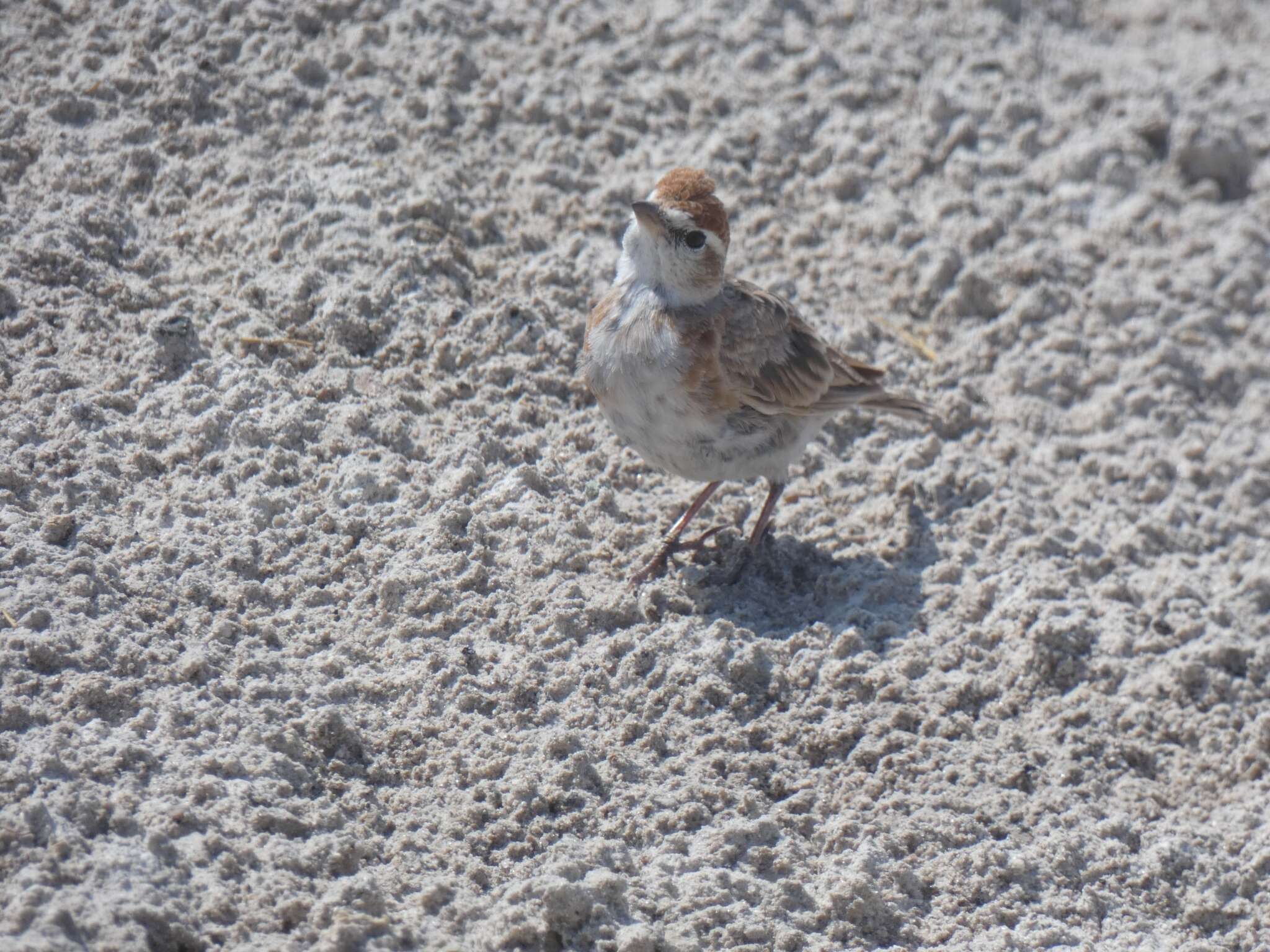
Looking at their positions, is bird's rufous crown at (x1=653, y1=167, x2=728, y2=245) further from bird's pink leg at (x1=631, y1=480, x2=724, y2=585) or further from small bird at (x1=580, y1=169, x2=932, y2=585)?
bird's pink leg at (x1=631, y1=480, x2=724, y2=585)

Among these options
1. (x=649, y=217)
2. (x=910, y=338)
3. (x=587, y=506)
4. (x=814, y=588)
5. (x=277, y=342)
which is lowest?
(x=814, y=588)

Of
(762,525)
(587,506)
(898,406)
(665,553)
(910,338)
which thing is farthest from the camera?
(910,338)

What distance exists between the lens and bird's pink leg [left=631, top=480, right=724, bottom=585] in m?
A: 4.38

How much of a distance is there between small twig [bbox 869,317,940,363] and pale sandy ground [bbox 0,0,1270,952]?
4 cm

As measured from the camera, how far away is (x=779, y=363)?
4750 millimetres

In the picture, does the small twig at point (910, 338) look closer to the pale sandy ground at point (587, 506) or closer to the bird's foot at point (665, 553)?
the pale sandy ground at point (587, 506)

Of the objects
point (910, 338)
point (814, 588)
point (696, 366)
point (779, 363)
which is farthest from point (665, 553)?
point (910, 338)

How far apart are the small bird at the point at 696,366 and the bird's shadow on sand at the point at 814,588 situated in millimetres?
88

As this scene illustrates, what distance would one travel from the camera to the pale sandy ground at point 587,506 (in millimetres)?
3389

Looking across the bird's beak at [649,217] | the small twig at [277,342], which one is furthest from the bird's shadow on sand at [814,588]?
the small twig at [277,342]

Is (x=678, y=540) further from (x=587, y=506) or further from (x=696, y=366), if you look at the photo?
(x=696, y=366)

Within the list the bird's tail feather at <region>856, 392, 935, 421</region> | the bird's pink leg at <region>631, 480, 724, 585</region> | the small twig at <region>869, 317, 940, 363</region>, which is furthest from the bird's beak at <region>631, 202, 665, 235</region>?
the small twig at <region>869, 317, 940, 363</region>

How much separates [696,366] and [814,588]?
910mm

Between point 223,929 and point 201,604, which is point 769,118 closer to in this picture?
point 201,604
